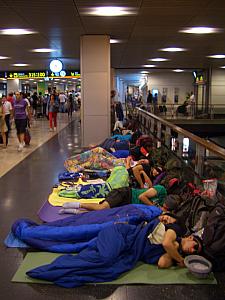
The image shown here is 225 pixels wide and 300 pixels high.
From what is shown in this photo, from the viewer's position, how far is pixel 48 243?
4109mm

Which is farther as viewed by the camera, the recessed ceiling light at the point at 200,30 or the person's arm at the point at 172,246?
the recessed ceiling light at the point at 200,30

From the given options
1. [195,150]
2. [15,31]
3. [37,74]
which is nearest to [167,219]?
[195,150]

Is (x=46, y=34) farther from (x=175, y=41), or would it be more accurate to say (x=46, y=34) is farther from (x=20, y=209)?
(x=20, y=209)

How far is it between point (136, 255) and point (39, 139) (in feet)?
36.4

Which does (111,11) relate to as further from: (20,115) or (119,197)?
(20,115)

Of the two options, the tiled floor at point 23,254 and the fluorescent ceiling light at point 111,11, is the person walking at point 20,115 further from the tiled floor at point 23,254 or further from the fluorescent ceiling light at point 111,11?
the fluorescent ceiling light at point 111,11

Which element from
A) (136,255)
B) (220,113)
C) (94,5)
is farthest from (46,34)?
(220,113)

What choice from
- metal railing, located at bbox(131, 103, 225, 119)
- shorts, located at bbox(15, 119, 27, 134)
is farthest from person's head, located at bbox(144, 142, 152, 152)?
metal railing, located at bbox(131, 103, 225, 119)

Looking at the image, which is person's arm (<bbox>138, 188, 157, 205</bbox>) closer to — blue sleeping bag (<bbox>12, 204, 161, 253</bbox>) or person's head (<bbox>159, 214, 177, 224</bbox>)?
blue sleeping bag (<bbox>12, 204, 161, 253</bbox>)

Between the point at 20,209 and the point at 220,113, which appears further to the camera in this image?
the point at 220,113

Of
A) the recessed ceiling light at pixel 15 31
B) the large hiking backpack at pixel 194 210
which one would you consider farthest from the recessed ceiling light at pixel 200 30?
the large hiking backpack at pixel 194 210

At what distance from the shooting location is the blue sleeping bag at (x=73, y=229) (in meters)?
4.07

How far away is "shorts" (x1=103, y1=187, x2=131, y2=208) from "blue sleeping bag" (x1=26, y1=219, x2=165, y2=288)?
1194 mm

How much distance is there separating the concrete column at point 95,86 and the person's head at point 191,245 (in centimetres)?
723
